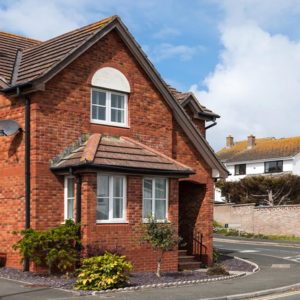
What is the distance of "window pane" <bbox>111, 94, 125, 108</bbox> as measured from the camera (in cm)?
1770

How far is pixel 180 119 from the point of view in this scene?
19.7 meters

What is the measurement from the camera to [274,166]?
64750 millimetres

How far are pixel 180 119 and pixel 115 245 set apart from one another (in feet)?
18.7

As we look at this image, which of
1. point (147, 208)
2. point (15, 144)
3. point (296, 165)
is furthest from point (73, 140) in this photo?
point (296, 165)

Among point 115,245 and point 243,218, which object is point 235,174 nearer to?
point 243,218

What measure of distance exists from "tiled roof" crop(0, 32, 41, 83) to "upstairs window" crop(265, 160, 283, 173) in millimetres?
46706

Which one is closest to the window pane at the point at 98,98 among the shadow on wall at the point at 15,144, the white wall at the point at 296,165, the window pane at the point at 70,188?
the shadow on wall at the point at 15,144

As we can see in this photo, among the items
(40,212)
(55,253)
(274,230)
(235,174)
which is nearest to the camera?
(55,253)

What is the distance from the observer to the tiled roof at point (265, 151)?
212 feet

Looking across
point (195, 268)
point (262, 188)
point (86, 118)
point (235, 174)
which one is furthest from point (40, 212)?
point (235, 174)

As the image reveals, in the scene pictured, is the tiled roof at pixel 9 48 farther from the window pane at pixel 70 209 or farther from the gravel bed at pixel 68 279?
the gravel bed at pixel 68 279

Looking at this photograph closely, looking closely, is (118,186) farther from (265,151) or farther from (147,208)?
(265,151)

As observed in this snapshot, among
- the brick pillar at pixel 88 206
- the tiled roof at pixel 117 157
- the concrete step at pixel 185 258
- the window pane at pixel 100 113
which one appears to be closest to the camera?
the brick pillar at pixel 88 206

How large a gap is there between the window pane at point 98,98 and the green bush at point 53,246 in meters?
4.01
